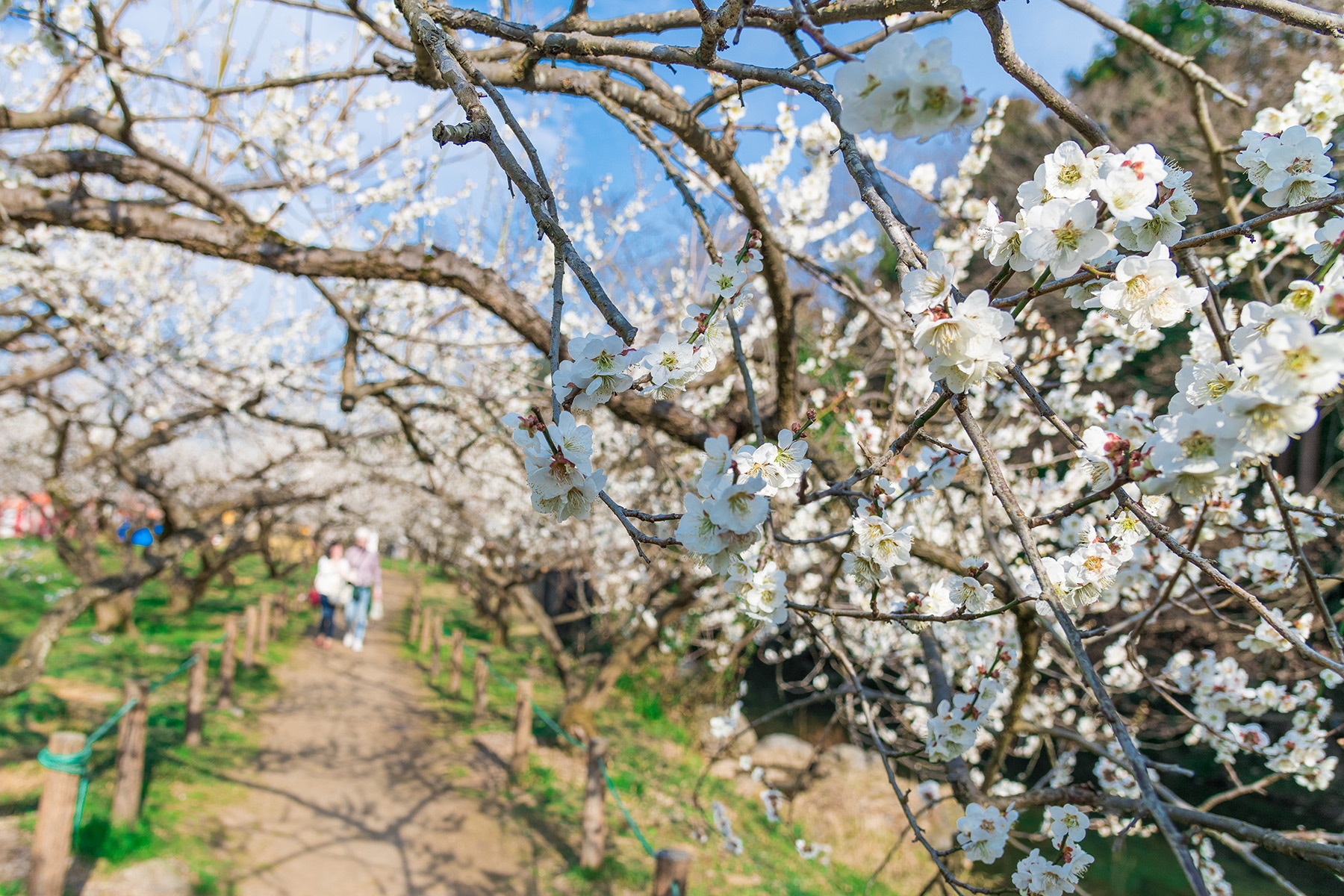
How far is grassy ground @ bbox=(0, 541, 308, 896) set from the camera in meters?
3.72

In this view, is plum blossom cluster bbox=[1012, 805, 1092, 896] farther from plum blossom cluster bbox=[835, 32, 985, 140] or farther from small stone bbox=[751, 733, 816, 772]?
small stone bbox=[751, 733, 816, 772]

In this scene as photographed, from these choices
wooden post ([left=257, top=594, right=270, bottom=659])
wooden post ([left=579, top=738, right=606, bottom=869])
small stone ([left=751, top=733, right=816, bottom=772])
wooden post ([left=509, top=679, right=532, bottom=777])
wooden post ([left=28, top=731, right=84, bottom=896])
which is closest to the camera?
wooden post ([left=28, top=731, right=84, bottom=896])

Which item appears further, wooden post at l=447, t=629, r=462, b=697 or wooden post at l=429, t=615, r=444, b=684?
wooden post at l=429, t=615, r=444, b=684

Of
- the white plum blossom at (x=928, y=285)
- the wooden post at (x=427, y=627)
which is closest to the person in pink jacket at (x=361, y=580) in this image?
the wooden post at (x=427, y=627)

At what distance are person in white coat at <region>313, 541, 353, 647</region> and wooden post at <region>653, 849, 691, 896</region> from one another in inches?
242

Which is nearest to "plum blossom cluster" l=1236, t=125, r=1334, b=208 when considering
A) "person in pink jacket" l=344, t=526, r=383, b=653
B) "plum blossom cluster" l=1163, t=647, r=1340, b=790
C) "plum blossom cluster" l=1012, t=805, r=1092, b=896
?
"plum blossom cluster" l=1012, t=805, r=1092, b=896

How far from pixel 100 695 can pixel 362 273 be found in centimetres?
536

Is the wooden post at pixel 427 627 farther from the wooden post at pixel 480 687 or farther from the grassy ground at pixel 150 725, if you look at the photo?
the wooden post at pixel 480 687

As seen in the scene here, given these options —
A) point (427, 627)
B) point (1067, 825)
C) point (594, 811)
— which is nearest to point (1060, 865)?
point (1067, 825)

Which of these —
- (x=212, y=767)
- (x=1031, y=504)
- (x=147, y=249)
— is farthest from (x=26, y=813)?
(x=1031, y=504)

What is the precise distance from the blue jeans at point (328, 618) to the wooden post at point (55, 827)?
6232 millimetres

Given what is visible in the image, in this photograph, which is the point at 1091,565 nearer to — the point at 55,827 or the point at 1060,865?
the point at 1060,865

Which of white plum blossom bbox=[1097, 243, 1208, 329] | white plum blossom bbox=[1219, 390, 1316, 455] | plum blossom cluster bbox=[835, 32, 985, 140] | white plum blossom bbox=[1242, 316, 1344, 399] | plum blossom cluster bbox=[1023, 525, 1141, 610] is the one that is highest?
plum blossom cluster bbox=[835, 32, 985, 140]

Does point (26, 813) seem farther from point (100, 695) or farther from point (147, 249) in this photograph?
point (147, 249)
